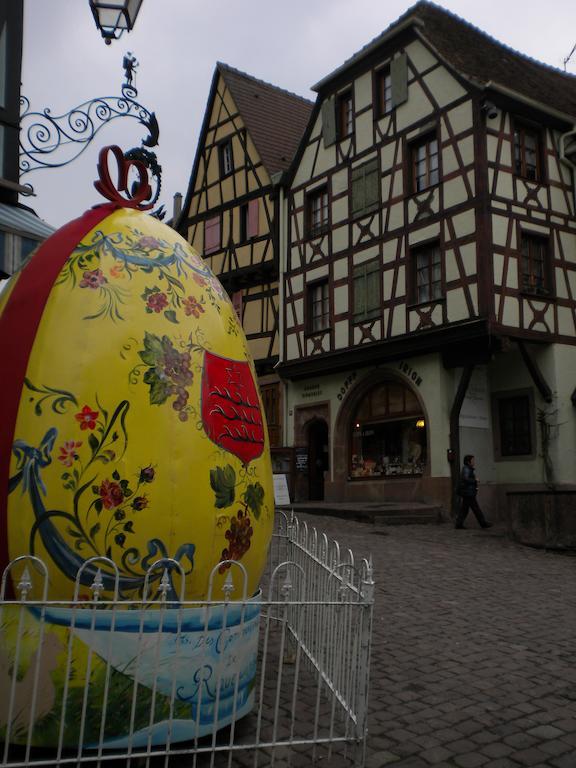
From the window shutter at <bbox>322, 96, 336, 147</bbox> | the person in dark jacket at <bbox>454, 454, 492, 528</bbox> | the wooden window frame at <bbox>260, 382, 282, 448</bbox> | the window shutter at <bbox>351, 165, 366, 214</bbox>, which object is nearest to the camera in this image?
the person in dark jacket at <bbox>454, 454, 492, 528</bbox>

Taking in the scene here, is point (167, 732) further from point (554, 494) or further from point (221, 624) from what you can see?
point (554, 494)

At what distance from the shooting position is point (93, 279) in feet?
11.6

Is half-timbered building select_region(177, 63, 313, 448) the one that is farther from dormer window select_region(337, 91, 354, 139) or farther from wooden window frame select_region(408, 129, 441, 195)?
wooden window frame select_region(408, 129, 441, 195)

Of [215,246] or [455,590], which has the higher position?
[215,246]

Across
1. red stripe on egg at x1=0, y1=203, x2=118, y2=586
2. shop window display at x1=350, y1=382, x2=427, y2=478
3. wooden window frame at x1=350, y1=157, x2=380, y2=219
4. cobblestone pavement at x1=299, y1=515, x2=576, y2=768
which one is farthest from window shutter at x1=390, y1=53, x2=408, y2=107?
red stripe on egg at x1=0, y1=203, x2=118, y2=586

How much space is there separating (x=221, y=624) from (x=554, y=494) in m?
9.14

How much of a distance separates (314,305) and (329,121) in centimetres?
478

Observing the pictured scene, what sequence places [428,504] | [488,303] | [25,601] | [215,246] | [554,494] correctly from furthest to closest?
[215,246]
[428,504]
[488,303]
[554,494]
[25,601]

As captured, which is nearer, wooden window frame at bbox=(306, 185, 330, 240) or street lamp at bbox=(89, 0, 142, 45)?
street lamp at bbox=(89, 0, 142, 45)

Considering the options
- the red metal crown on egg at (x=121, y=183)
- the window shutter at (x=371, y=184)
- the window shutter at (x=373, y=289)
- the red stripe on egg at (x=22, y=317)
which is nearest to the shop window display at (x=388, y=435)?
the window shutter at (x=373, y=289)

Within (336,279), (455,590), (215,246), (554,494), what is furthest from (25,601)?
(215,246)

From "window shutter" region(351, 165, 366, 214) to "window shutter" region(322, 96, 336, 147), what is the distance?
138 cm

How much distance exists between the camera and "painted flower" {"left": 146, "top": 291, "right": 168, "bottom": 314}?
139 inches

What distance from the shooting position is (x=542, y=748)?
3.77m
